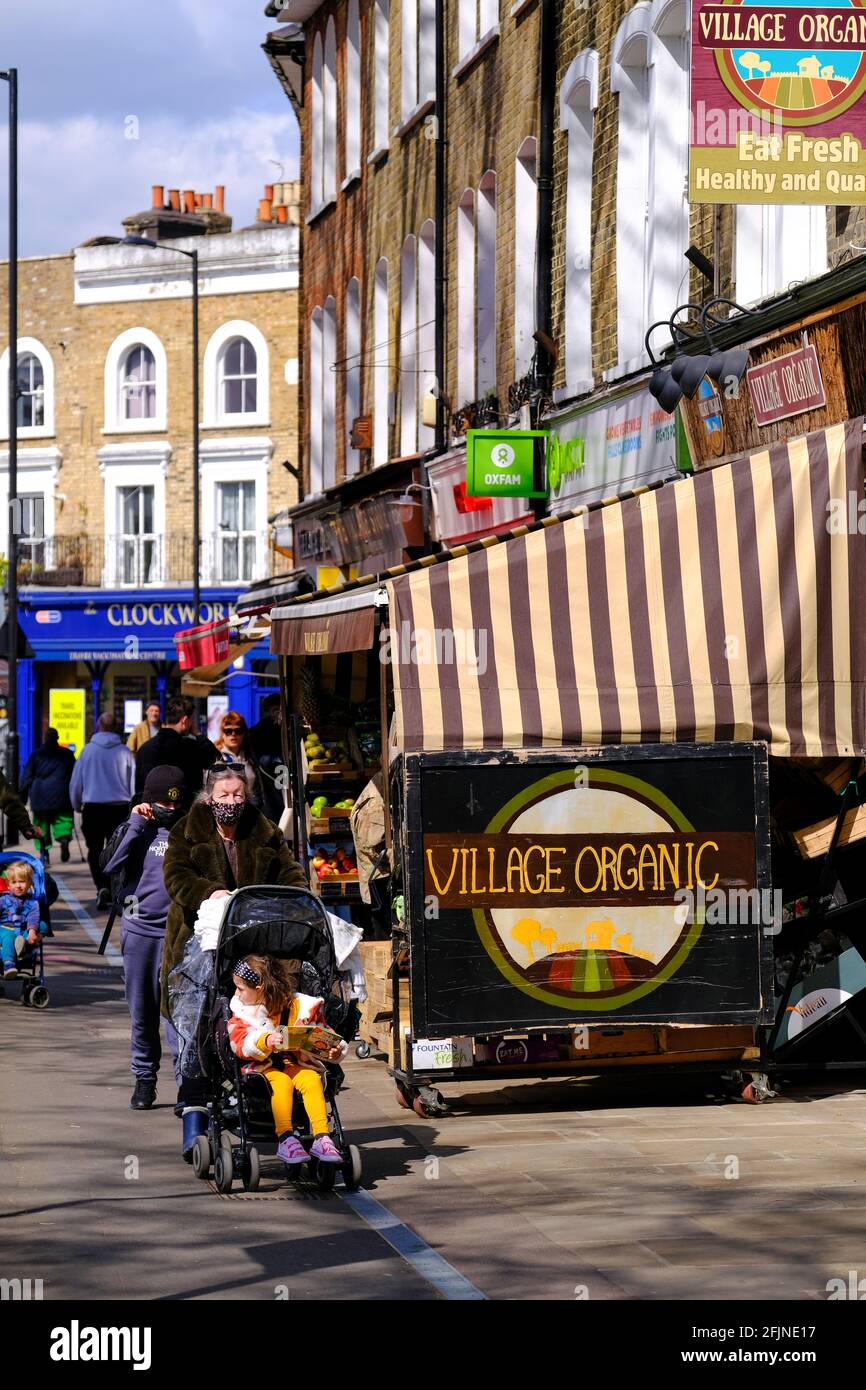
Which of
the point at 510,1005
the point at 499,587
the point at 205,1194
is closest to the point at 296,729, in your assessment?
the point at 499,587

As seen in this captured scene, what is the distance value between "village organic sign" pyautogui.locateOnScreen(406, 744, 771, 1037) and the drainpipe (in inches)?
548

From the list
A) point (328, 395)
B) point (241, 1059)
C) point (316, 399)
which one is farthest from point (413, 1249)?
point (316, 399)

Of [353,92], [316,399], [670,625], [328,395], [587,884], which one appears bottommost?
[587,884]

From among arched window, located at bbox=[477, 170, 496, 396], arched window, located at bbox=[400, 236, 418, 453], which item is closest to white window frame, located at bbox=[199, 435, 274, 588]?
arched window, located at bbox=[400, 236, 418, 453]

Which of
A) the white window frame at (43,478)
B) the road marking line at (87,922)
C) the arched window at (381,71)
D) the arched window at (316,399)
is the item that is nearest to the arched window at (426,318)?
the arched window at (381,71)

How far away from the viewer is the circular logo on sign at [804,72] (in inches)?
459

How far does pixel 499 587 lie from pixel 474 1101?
2.57m

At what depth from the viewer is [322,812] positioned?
15047 mm

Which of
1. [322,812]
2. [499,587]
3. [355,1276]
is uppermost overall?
[499,587]

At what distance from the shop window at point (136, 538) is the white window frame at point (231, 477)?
4.43 ft

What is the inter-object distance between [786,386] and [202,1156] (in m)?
6.82

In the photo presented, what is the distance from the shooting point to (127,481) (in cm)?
5200

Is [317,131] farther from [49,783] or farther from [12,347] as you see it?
[49,783]
